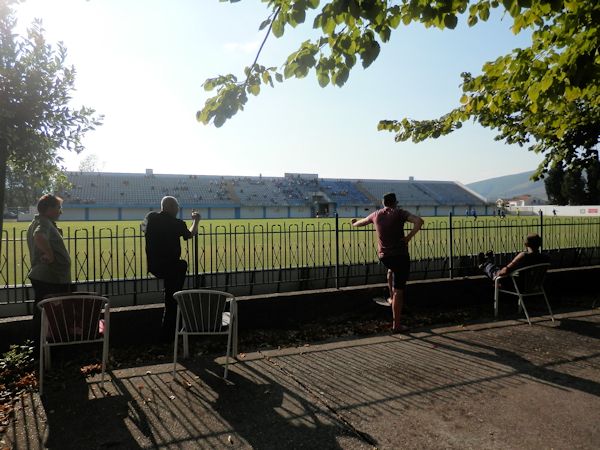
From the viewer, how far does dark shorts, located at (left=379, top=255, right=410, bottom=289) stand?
19.6 ft

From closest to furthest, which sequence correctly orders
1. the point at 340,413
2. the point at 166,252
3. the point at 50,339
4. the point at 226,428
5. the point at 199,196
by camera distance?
the point at 226,428
the point at 340,413
the point at 50,339
the point at 166,252
the point at 199,196

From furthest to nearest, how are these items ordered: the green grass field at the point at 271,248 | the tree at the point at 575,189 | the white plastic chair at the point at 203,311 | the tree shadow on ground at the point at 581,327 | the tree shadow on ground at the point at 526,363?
the tree at the point at 575,189, the green grass field at the point at 271,248, the tree shadow on ground at the point at 581,327, the white plastic chair at the point at 203,311, the tree shadow on ground at the point at 526,363

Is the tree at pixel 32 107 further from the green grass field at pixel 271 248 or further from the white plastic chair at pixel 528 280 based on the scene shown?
the white plastic chair at pixel 528 280

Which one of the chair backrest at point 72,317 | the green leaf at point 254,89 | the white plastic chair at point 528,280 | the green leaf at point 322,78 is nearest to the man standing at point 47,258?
the chair backrest at point 72,317

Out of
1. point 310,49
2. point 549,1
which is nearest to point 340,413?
point 310,49

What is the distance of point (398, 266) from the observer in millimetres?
5973

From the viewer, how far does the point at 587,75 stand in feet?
15.8

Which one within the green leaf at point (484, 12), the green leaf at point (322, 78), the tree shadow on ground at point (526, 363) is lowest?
the tree shadow on ground at point (526, 363)

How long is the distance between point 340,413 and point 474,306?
4.90 metres

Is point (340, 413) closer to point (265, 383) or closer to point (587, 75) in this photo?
point (265, 383)

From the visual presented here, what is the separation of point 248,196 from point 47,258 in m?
61.2

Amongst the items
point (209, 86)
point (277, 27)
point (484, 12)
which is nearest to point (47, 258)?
point (209, 86)

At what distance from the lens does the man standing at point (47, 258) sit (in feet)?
14.9

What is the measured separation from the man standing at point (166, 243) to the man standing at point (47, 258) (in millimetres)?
890
